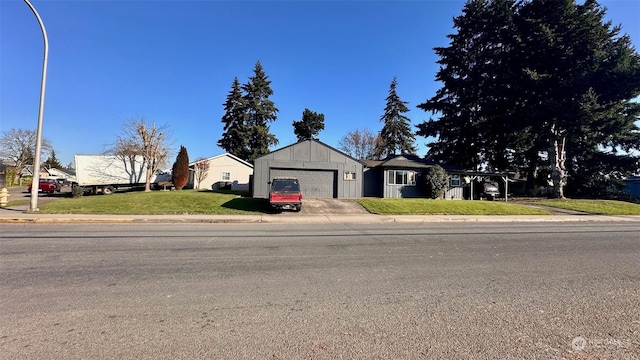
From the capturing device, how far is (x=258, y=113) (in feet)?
178

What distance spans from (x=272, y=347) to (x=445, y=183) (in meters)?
27.3

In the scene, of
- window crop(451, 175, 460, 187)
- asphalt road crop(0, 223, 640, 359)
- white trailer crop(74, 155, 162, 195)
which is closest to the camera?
asphalt road crop(0, 223, 640, 359)

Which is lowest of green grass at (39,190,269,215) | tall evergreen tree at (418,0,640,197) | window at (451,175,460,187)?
green grass at (39,190,269,215)

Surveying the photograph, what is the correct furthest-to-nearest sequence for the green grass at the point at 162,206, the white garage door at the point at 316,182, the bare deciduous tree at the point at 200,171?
the bare deciduous tree at the point at 200,171
the white garage door at the point at 316,182
the green grass at the point at 162,206

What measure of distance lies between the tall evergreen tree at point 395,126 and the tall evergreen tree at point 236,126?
22.8m

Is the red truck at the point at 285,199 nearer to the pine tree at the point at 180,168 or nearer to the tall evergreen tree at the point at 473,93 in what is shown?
the pine tree at the point at 180,168

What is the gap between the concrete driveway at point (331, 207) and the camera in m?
18.8

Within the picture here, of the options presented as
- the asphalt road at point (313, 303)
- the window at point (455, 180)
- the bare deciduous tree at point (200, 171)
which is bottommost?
the asphalt road at point (313, 303)

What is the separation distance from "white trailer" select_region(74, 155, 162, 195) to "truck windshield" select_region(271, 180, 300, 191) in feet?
69.8

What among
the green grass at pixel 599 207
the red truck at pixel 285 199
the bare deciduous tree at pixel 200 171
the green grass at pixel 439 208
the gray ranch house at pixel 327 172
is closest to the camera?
the red truck at pixel 285 199

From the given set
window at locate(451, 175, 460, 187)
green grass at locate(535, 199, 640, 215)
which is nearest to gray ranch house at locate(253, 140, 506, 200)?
window at locate(451, 175, 460, 187)

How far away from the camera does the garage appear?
2550cm

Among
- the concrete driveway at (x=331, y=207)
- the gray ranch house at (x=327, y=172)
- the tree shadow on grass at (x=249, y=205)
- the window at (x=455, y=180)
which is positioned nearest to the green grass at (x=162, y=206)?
the tree shadow on grass at (x=249, y=205)

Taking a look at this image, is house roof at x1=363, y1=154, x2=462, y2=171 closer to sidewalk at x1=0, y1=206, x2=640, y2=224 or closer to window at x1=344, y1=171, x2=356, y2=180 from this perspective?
window at x1=344, y1=171, x2=356, y2=180
